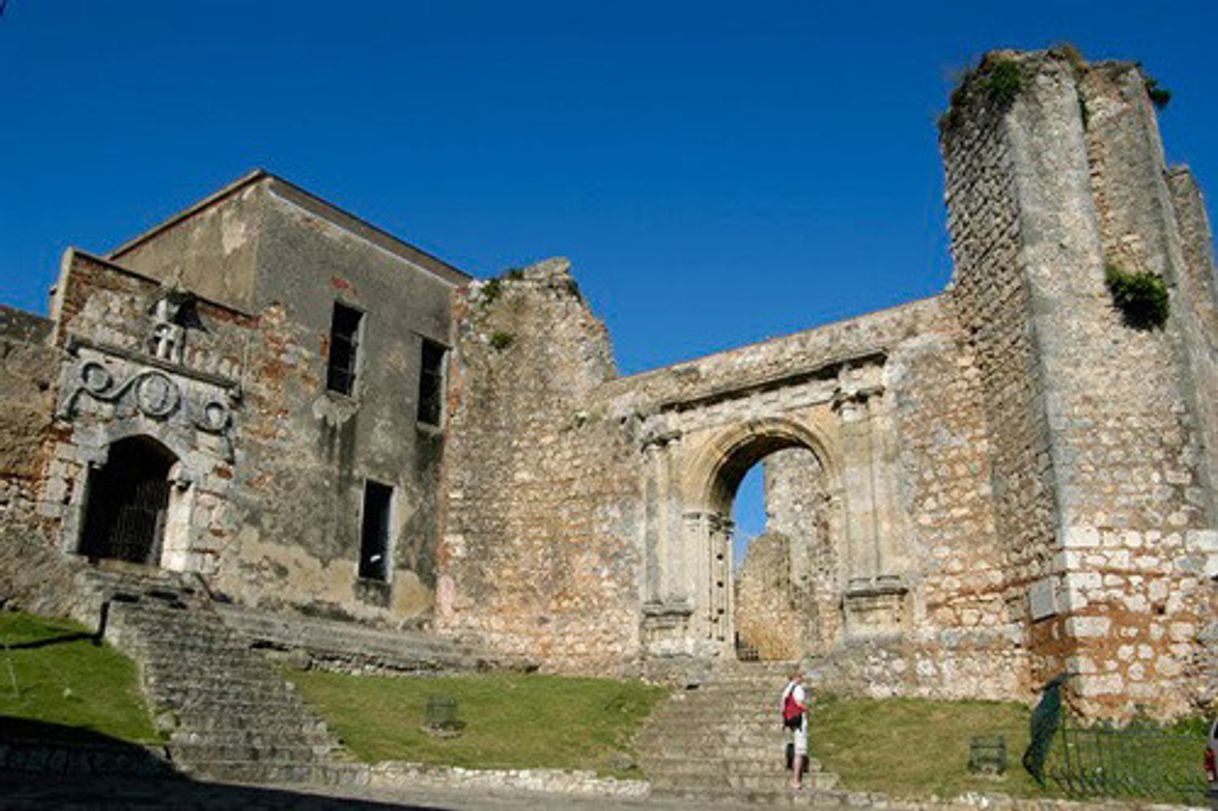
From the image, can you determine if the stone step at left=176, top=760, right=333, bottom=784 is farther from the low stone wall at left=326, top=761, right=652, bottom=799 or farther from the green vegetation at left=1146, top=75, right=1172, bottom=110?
the green vegetation at left=1146, top=75, right=1172, bottom=110

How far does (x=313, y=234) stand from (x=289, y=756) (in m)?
9.40

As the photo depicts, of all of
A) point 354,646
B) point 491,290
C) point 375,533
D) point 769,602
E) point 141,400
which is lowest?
point 354,646

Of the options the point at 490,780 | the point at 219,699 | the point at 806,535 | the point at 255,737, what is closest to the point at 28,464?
the point at 219,699

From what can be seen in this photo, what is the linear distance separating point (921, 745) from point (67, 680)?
8502mm

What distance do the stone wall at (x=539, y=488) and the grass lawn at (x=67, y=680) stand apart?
691 centimetres

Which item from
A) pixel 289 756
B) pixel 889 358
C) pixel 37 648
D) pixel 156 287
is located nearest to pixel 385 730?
pixel 289 756

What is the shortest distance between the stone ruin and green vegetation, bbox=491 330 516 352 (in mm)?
57

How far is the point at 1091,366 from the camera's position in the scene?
1241cm

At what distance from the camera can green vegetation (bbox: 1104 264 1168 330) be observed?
12344 mm

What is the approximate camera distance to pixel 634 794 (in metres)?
10.6

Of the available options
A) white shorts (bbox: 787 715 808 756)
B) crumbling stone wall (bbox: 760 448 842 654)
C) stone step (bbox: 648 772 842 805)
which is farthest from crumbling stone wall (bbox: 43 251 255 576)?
crumbling stone wall (bbox: 760 448 842 654)

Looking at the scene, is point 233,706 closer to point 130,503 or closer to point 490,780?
point 490,780

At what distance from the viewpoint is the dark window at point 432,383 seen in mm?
18484

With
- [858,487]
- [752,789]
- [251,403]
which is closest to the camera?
[752,789]
